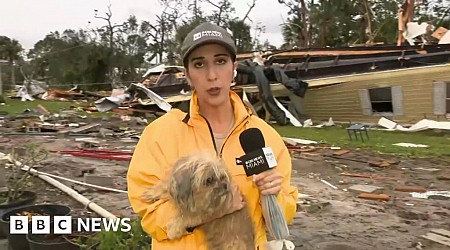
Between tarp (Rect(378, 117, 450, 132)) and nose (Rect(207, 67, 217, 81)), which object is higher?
nose (Rect(207, 67, 217, 81))

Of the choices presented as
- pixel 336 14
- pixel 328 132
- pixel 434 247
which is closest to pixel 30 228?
pixel 434 247

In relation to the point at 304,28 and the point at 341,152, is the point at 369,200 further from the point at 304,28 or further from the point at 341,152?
the point at 304,28

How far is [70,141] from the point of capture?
16047mm

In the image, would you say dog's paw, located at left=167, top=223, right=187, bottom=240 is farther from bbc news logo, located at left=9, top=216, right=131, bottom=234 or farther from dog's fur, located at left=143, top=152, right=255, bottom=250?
bbc news logo, located at left=9, top=216, right=131, bottom=234

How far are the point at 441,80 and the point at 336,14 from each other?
2761cm

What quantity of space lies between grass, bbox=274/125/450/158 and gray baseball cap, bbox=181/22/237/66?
12.3m

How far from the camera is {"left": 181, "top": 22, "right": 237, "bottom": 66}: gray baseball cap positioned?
2.21m

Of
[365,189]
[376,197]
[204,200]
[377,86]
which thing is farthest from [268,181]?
[377,86]

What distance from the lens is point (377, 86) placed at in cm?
2153

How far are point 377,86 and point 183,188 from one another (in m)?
20.8

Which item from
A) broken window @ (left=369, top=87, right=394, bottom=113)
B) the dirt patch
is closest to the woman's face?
the dirt patch

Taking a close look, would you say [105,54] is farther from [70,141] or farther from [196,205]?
[196,205]

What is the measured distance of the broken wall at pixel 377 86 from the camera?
20109 mm

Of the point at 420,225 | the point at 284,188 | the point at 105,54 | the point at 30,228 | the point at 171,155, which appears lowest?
the point at 420,225
